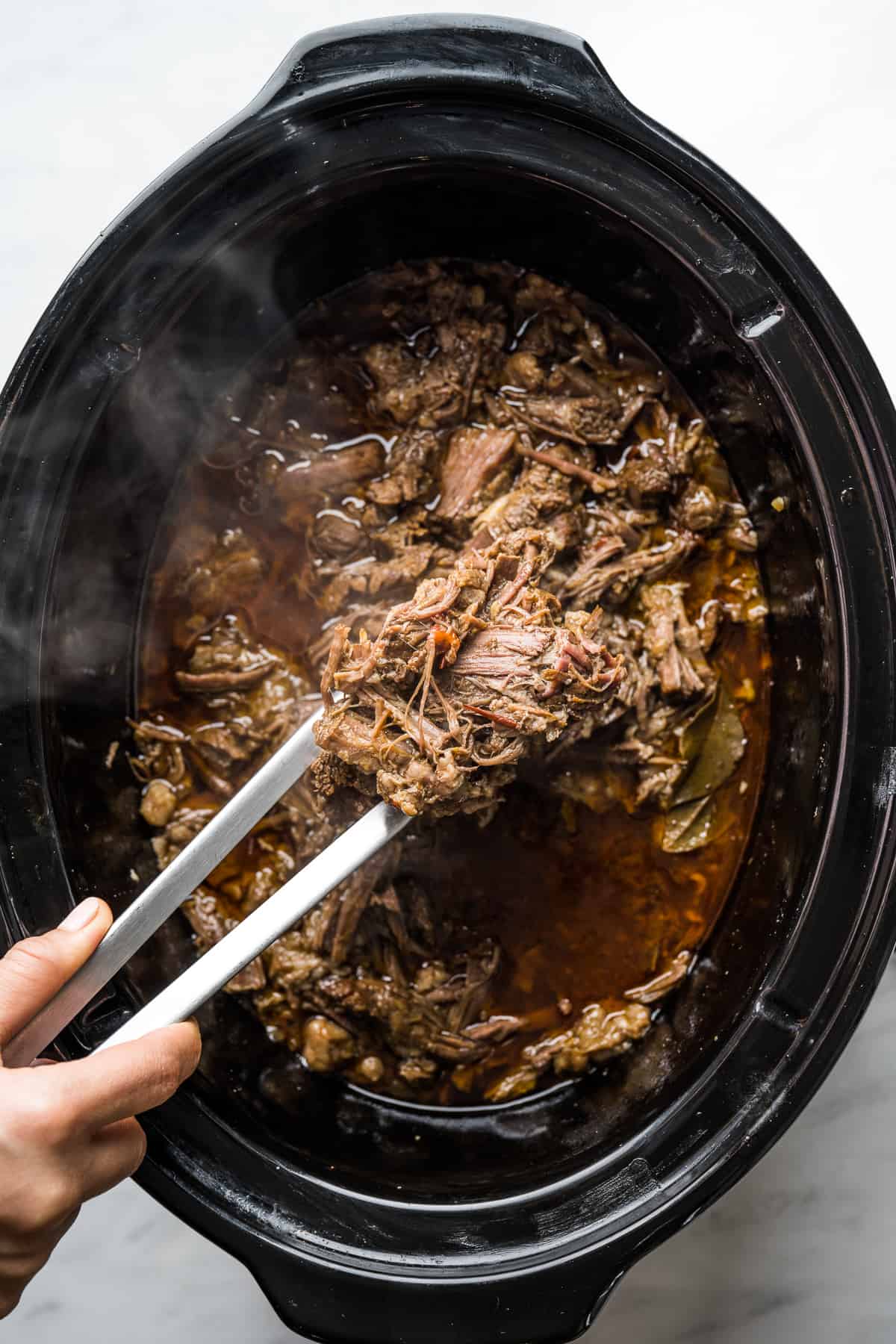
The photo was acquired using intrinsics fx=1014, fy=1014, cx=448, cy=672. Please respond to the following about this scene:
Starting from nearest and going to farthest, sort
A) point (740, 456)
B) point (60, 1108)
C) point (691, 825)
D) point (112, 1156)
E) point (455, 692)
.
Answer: point (60, 1108)
point (112, 1156)
point (455, 692)
point (740, 456)
point (691, 825)

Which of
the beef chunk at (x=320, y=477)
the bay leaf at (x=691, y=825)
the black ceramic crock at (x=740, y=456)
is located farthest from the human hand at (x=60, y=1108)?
the bay leaf at (x=691, y=825)

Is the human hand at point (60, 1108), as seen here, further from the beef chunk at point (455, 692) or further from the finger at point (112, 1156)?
the beef chunk at point (455, 692)

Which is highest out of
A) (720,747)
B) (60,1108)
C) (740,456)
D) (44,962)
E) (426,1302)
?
(740,456)

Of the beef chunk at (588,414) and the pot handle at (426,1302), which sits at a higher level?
the beef chunk at (588,414)

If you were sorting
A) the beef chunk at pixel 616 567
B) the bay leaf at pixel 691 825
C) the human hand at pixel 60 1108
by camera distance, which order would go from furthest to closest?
1. the bay leaf at pixel 691 825
2. the beef chunk at pixel 616 567
3. the human hand at pixel 60 1108

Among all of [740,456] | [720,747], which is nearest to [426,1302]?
[720,747]

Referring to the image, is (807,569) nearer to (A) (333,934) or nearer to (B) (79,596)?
(A) (333,934)

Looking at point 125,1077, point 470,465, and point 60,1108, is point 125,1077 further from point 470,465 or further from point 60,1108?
point 470,465

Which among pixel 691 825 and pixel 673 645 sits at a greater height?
pixel 673 645

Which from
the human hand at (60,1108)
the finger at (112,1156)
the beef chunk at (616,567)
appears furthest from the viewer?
the beef chunk at (616,567)
